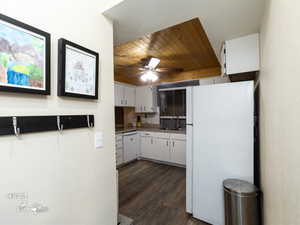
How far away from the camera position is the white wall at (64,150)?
2.51 ft

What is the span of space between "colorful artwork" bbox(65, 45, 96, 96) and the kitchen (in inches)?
50.4

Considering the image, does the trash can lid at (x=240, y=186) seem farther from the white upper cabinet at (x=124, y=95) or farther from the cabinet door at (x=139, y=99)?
the cabinet door at (x=139, y=99)

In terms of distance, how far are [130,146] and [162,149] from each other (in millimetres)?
885

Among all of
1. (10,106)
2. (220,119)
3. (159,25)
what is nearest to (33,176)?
(10,106)

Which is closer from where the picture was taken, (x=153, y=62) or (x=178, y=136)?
(x=153, y=62)

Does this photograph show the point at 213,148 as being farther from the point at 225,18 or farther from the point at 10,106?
the point at 10,106

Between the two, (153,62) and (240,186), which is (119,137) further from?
(240,186)

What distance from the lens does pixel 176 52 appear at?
277 centimetres

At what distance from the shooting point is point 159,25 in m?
1.51

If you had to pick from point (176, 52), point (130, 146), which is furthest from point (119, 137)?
point (176, 52)

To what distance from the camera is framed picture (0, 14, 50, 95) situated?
27.9 inches

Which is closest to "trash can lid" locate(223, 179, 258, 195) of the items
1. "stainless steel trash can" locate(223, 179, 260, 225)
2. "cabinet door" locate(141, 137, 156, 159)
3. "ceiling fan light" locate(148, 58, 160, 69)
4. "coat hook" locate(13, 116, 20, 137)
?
"stainless steel trash can" locate(223, 179, 260, 225)

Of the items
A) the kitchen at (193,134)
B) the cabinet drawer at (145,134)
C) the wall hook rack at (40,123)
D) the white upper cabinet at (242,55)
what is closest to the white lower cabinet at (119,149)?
the kitchen at (193,134)

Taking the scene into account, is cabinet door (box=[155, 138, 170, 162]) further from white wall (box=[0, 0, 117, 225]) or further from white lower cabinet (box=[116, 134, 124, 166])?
white wall (box=[0, 0, 117, 225])
